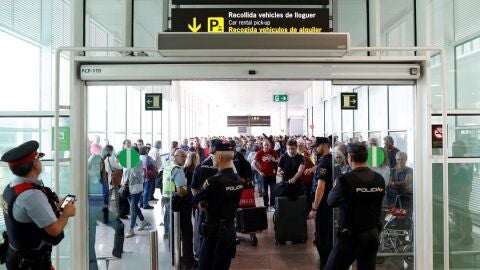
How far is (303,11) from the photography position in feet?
11.3

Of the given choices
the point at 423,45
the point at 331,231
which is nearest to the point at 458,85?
the point at 423,45

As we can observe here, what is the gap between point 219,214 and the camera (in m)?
3.50

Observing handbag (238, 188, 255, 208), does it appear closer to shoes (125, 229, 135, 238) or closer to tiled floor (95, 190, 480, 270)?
tiled floor (95, 190, 480, 270)

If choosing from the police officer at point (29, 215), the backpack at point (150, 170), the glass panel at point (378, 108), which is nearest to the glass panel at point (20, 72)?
the police officer at point (29, 215)

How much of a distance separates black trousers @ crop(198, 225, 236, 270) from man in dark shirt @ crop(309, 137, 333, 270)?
4.27ft

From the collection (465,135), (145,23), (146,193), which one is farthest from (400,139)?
(146,193)

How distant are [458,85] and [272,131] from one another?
3827 cm

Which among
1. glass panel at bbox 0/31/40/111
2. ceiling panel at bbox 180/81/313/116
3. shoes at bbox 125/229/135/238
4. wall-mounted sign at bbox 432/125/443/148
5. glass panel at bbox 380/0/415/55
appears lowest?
shoes at bbox 125/229/135/238

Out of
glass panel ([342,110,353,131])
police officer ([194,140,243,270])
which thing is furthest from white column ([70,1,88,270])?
glass panel ([342,110,353,131])

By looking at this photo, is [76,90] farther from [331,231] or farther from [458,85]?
[458,85]

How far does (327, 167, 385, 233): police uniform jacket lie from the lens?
325cm

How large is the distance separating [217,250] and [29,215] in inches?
67.8

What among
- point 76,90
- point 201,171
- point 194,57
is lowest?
point 201,171

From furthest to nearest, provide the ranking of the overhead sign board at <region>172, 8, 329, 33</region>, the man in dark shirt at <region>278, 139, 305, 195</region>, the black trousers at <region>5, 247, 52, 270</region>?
the man in dark shirt at <region>278, 139, 305, 195</region> → the overhead sign board at <region>172, 8, 329, 33</region> → the black trousers at <region>5, 247, 52, 270</region>
